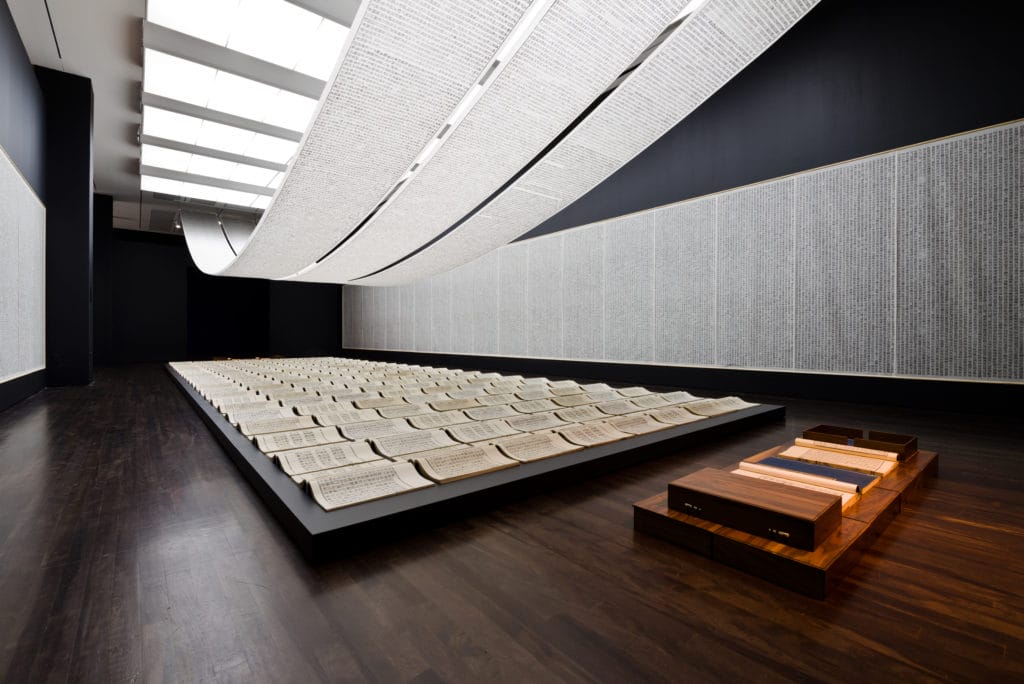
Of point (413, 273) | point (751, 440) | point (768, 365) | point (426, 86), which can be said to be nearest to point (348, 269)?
point (413, 273)

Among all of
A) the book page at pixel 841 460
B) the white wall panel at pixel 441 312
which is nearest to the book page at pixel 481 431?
the book page at pixel 841 460

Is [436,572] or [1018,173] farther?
[1018,173]

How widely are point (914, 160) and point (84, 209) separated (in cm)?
913

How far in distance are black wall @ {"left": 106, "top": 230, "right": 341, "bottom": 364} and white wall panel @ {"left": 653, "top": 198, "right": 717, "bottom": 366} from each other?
10844 mm

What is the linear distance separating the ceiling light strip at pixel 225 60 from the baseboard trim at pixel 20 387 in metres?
3.85

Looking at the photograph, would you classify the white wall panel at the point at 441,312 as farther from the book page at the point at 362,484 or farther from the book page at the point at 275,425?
the book page at the point at 362,484

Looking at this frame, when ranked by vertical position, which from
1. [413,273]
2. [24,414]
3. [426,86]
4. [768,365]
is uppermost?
[426,86]

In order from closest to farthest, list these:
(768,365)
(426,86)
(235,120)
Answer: (426,86) → (768,365) → (235,120)

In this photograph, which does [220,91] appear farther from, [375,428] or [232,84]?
[375,428]

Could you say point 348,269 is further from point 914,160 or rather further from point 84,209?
point 914,160

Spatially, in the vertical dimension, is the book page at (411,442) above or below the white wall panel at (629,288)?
below

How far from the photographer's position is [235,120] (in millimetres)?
7254

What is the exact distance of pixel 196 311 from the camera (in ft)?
49.9

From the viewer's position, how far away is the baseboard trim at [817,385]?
4008 mm
